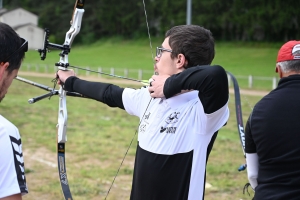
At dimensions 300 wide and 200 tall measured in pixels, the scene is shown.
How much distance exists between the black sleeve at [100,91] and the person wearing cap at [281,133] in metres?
0.82

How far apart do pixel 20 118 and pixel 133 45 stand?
3066 centimetres

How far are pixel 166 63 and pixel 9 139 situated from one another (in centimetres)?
109

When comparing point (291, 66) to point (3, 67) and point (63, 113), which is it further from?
point (63, 113)

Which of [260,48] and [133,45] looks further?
[133,45]

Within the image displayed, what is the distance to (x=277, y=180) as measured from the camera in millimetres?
2199

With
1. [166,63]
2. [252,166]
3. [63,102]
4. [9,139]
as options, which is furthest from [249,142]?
[63,102]

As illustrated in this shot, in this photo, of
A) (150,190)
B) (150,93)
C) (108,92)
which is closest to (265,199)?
(150,190)

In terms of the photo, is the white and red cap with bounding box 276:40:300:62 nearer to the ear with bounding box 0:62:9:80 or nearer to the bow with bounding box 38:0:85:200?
the ear with bounding box 0:62:9:80

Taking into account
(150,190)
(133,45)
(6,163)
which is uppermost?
(6,163)

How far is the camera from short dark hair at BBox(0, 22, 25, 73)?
1693mm

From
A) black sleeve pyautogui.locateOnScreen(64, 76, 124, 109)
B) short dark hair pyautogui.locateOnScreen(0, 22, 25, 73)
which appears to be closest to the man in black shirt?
black sleeve pyautogui.locateOnScreen(64, 76, 124, 109)

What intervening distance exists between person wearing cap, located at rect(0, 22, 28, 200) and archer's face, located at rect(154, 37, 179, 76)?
891 mm

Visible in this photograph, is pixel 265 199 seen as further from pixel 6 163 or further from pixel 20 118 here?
pixel 20 118

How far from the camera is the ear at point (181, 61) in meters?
2.45
